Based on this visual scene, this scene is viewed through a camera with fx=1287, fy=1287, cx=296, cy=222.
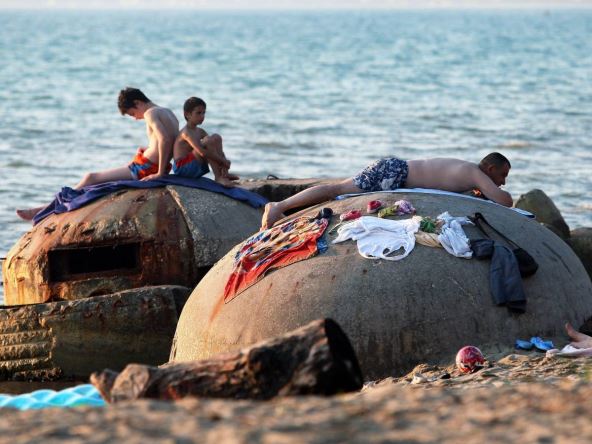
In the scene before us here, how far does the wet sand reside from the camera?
4742 mm

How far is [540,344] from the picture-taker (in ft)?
28.0

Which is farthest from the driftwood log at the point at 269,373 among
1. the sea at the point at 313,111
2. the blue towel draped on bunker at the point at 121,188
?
the sea at the point at 313,111

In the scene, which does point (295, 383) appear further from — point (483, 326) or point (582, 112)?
point (582, 112)

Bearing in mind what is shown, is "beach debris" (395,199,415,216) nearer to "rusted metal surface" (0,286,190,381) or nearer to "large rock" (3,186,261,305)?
"rusted metal surface" (0,286,190,381)

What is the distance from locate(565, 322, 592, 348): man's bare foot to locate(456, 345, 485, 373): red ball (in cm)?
77

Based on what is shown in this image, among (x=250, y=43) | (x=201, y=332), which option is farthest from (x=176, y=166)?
(x=250, y=43)

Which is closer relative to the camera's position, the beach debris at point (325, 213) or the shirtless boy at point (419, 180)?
the beach debris at point (325, 213)

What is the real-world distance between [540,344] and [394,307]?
1.03 metres

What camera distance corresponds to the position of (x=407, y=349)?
8359 mm

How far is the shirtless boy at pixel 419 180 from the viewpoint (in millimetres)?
9531

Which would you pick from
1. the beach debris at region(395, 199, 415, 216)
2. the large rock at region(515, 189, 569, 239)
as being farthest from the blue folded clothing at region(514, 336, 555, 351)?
the large rock at region(515, 189, 569, 239)

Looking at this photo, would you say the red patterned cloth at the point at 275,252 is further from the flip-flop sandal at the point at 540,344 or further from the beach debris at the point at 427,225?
the flip-flop sandal at the point at 540,344

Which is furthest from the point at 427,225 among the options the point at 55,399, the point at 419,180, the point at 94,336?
the point at 94,336

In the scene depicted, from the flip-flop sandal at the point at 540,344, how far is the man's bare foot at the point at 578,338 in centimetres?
15
